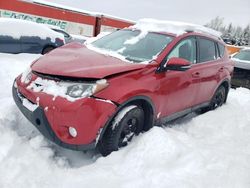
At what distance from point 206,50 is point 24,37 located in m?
5.72

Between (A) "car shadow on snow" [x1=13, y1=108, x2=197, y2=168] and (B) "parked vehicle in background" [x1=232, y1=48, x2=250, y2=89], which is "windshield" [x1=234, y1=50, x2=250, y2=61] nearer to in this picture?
(B) "parked vehicle in background" [x1=232, y1=48, x2=250, y2=89]

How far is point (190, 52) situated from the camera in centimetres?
511

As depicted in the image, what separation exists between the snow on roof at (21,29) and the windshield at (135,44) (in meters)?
4.75

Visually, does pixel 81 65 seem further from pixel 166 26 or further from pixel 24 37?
pixel 24 37

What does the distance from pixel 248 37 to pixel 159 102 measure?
88020 millimetres

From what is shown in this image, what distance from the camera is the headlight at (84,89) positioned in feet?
11.4

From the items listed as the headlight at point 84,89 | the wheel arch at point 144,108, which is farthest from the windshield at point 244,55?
the headlight at point 84,89

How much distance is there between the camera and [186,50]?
5.00 m

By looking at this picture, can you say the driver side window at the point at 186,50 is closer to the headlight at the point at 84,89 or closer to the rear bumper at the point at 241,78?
the headlight at the point at 84,89

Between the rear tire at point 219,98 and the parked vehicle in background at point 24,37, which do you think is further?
the parked vehicle in background at point 24,37

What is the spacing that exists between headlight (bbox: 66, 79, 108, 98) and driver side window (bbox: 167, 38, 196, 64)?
1318 millimetres

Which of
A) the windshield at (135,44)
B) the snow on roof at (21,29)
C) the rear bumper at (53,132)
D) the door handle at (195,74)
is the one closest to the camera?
the rear bumper at (53,132)

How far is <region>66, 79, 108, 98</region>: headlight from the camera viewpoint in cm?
347

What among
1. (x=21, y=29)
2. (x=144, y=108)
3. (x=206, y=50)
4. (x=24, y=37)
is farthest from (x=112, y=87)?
(x=21, y=29)
